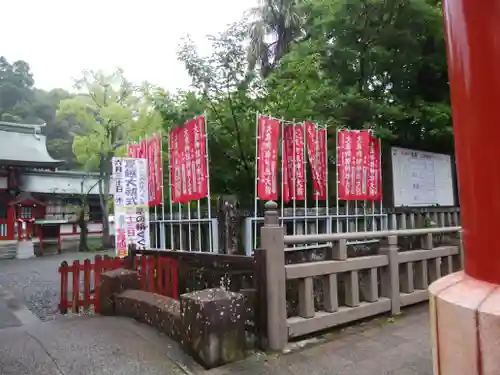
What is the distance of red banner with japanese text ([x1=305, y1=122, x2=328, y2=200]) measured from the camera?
711 centimetres

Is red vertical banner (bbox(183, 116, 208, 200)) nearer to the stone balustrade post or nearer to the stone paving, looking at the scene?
the stone paving

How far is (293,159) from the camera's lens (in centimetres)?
695

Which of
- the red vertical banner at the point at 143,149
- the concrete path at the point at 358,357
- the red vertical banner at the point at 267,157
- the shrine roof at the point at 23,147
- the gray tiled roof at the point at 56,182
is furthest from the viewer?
the gray tiled roof at the point at 56,182

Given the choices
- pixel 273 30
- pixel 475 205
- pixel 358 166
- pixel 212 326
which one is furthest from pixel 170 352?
pixel 273 30

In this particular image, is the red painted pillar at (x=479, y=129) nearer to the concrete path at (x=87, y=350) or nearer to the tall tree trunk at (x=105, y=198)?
the concrete path at (x=87, y=350)

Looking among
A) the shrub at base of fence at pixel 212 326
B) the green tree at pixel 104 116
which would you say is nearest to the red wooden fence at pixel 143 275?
the shrub at base of fence at pixel 212 326

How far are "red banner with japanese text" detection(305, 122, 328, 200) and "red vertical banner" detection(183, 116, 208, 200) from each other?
75.1 inches

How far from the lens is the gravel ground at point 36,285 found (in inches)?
318

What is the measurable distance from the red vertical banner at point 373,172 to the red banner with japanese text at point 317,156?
2.88 ft

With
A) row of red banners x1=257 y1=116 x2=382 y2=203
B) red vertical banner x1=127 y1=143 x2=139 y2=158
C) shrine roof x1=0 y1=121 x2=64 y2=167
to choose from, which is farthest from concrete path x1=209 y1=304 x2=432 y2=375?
shrine roof x1=0 y1=121 x2=64 y2=167

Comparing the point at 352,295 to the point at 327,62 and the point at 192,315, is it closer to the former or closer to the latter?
the point at 192,315

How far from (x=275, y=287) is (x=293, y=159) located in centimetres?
331

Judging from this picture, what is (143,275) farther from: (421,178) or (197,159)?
(421,178)

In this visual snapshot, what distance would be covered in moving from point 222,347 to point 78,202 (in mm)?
27561
